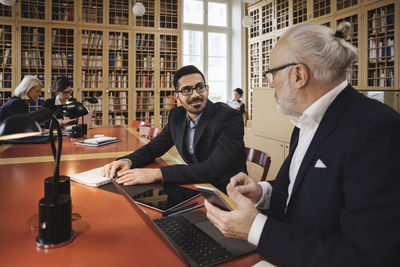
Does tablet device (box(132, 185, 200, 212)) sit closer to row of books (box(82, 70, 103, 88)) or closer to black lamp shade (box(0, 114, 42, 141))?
black lamp shade (box(0, 114, 42, 141))

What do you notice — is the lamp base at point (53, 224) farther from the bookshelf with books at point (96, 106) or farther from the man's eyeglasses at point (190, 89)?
the bookshelf with books at point (96, 106)

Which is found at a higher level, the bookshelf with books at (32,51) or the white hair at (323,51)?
the bookshelf with books at (32,51)

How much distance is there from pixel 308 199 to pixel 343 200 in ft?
0.34

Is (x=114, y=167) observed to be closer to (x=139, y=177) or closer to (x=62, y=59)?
(x=139, y=177)

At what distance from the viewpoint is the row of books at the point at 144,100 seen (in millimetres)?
7445

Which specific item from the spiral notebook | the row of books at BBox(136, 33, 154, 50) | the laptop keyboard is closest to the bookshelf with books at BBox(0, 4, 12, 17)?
the row of books at BBox(136, 33, 154, 50)

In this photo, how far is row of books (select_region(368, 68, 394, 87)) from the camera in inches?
194

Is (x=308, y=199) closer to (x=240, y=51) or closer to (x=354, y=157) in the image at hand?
(x=354, y=157)

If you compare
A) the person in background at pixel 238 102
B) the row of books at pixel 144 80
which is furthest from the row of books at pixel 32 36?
the person in background at pixel 238 102

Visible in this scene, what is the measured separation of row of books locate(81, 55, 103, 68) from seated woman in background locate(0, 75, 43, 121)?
315cm

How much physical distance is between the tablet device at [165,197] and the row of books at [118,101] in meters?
6.08

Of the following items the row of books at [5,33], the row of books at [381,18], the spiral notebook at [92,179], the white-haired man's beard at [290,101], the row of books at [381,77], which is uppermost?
the row of books at [5,33]

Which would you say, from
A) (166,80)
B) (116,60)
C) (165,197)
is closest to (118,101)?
(116,60)

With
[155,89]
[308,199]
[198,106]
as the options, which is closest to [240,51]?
[155,89]
